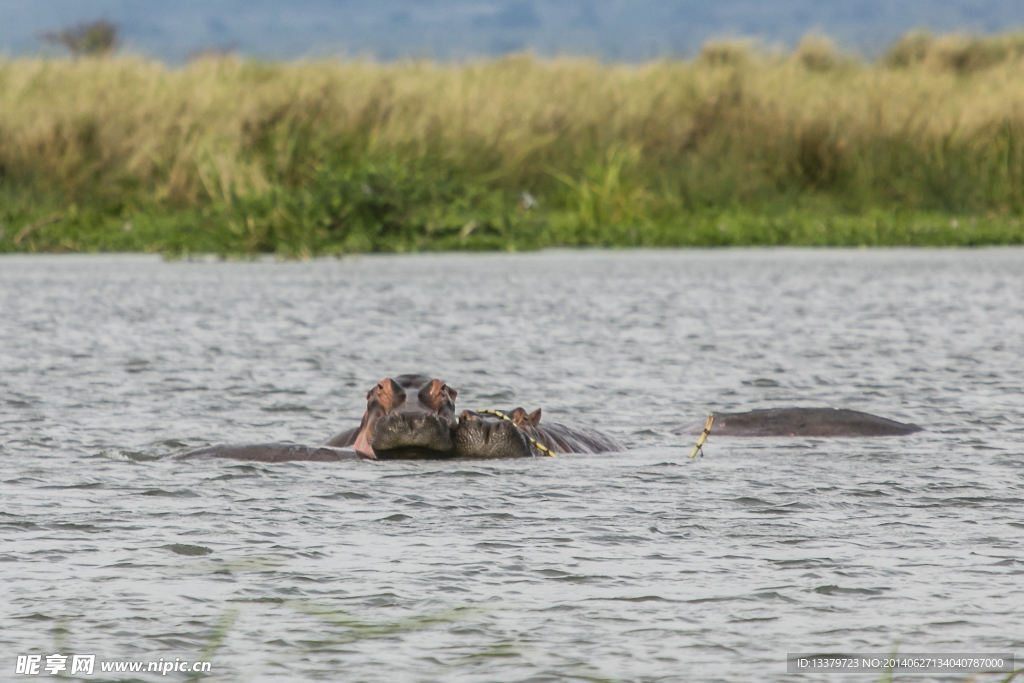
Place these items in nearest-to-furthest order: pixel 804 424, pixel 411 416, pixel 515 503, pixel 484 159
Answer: pixel 515 503
pixel 411 416
pixel 804 424
pixel 484 159

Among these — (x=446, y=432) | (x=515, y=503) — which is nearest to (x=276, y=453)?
(x=446, y=432)

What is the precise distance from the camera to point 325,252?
13.7 m

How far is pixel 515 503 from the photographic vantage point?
454 centimetres

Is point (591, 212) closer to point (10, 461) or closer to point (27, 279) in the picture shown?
point (27, 279)

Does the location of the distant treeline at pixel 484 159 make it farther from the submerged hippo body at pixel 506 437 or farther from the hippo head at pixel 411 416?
the hippo head at pixel 411 416

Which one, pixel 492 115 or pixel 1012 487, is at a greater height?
pixel 492 115

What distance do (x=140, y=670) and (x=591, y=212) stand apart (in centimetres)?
1256

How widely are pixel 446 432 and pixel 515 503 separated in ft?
2.22

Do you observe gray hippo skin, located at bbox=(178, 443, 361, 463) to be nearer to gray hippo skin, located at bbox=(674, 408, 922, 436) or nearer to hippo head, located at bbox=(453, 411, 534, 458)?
hippo head, located at bbox=(453, 411, 534, 458)

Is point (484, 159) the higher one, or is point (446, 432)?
point (484, 159)

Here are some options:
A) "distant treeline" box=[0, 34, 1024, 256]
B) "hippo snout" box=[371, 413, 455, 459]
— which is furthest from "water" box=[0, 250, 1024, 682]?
"distant treeline" box=[0, 34, 1024, 256]

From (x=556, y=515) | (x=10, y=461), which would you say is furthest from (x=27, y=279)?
(x=556, y=515)

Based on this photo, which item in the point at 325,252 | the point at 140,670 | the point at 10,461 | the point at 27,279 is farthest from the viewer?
the point at 325,252

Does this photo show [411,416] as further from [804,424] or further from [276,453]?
[804,424]
